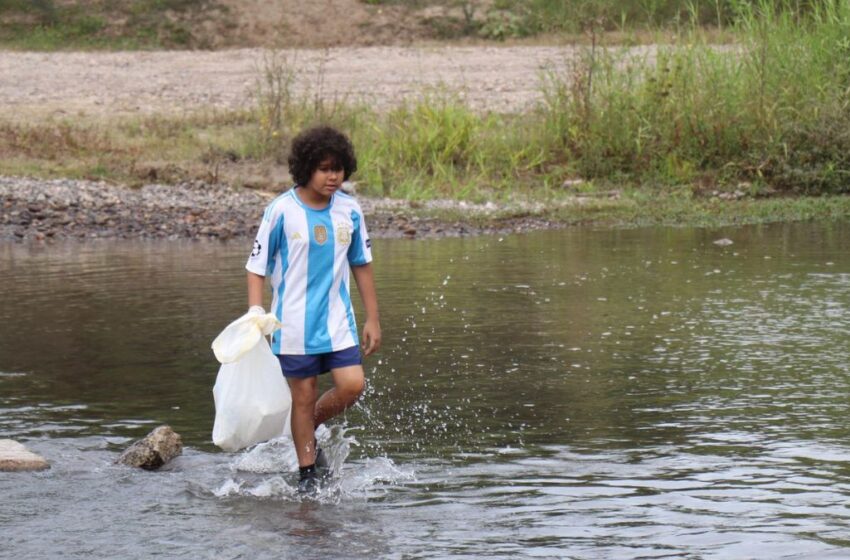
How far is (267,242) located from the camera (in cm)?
612

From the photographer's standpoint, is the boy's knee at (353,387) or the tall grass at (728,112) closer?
the boy's knee at (353,387)

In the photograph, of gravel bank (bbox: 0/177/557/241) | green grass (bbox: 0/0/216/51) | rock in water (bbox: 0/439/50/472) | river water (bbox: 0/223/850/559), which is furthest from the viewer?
green grass (bbox: 0/0/216/51)

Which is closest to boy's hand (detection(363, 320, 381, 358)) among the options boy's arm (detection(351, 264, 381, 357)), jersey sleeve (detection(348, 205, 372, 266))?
boy's arm (detection(351, 264, 381, 357))

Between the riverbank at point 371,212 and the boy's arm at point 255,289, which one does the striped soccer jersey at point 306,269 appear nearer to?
the boy's arm at point 255,289

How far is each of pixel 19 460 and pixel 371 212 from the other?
1049cm

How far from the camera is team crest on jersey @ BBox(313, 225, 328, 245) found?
612cm

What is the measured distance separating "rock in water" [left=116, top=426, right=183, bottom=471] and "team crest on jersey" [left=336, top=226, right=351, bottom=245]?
1.32 m

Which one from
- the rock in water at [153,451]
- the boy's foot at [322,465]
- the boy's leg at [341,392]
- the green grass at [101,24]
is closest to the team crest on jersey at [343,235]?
the boy's leg at [341,392]

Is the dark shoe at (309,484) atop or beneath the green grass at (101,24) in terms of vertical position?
beneath

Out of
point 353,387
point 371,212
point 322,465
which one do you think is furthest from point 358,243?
point 371,212

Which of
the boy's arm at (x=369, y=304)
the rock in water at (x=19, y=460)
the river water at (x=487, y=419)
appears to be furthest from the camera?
the rock in water at (x=19, y=460)

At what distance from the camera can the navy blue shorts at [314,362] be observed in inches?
243

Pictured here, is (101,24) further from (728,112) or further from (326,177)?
(326,177)

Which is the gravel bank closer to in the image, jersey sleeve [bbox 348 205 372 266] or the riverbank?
the riverbank
